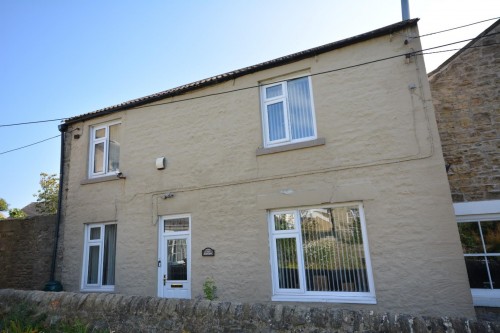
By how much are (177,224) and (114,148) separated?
3413 millimetres

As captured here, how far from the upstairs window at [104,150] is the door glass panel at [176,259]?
3.05 meters

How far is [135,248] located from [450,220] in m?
7.18

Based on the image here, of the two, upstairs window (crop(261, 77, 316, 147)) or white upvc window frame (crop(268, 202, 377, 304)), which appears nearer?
white upvc window frame (crop(268, 202, 377, 304))

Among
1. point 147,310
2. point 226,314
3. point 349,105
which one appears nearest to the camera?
point 226,314

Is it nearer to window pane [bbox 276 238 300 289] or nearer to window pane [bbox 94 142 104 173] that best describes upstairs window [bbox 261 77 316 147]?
window pane [bbox 276 238 300 289]

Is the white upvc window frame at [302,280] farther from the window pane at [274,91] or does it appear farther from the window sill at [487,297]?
the window sill at [487,297]

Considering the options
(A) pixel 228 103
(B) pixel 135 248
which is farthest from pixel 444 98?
(B) pixel 135 248

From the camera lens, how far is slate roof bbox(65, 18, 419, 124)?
22.5 feet

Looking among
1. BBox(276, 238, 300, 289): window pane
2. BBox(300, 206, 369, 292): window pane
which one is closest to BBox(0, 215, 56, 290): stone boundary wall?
BBox(276, 238, 300, 289): window pane

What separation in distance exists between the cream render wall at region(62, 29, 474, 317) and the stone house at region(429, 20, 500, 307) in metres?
2.30

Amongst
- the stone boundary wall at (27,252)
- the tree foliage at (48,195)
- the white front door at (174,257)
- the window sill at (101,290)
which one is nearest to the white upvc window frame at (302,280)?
the white front door at (174,257)

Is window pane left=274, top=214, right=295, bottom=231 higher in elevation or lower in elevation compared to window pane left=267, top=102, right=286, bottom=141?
lower

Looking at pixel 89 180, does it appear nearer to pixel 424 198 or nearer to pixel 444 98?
pixel 424 198

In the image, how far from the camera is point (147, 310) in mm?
4859
